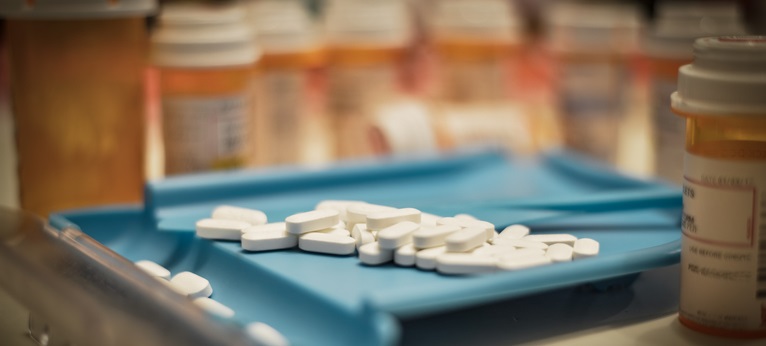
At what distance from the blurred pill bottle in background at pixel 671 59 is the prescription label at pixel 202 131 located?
0.45 metres

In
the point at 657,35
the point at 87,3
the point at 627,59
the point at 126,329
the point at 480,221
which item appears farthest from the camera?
the point at 627,59

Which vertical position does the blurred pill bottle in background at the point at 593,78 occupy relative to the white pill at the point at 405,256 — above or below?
above

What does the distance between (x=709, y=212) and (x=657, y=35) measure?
1.49 ft

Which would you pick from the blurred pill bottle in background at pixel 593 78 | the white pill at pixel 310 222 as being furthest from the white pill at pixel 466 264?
the blurred pill bottle in background at pixel 593 78

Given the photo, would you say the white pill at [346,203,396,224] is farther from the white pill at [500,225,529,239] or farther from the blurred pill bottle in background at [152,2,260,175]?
the blurred pill bottle in background at [152,2,260,175]

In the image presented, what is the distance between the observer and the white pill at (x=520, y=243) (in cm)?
61

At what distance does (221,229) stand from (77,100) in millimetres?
302

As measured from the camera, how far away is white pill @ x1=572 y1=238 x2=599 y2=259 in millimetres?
601

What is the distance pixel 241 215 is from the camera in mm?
705

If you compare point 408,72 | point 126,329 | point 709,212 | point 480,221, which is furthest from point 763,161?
point 408,72

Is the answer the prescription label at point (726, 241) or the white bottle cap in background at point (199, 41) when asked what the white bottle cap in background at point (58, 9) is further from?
the prescription label at point (726, 241)

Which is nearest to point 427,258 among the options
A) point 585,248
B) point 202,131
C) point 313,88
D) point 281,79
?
point 585,248

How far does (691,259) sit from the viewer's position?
1.87 ft

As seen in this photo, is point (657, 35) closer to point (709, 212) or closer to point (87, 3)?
point (709, 212)
